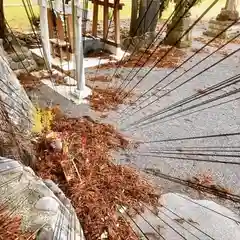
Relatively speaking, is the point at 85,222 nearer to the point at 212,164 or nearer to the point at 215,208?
the point at 215,208

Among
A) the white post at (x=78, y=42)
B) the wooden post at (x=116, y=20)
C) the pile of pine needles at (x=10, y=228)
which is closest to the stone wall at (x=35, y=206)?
the pile of pine needles at (x=10, y=228)

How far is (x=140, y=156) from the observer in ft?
13.0

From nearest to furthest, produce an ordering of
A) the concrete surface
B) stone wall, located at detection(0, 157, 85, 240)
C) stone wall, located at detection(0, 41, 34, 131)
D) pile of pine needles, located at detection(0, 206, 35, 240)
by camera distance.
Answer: pile of pine needles, located at detection(0, 206, 35, 240), stone wall, located at detection(0, 157, 85, 240), stone wall, located at detection(0, 41, 34, 131), the concrete surface

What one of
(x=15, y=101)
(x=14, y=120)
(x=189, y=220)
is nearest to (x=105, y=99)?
(x=15, y=101)

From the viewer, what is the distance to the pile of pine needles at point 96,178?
2.64 metres

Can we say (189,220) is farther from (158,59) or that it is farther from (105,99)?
(158,59)

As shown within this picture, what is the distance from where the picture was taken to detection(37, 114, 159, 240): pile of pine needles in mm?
2645

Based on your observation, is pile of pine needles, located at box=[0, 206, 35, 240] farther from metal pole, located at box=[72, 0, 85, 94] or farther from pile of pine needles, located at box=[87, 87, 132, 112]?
metal pole, located at box=[72, 0, 85, 94]

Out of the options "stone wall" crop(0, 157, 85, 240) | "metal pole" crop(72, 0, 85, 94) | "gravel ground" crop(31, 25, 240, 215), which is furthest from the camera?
"metal pole" crop(72, 0, 85, 94)

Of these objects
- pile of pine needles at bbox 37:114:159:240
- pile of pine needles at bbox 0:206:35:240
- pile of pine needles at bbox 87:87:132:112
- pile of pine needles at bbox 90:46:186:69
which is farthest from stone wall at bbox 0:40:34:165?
pile of pine needles at bbox 90:46:186:69

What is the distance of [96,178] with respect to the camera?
3314 millimetres

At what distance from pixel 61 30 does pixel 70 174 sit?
415cm

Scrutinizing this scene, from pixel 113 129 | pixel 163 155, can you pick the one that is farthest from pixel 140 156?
pixel 113 129

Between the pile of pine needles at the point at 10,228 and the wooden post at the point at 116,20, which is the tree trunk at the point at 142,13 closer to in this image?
the wooden post at the point at 116,20
